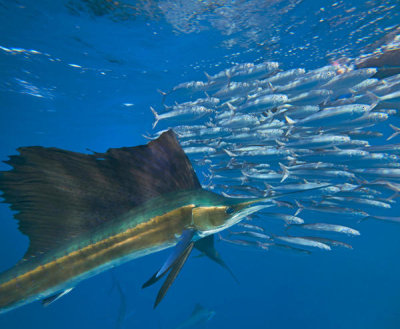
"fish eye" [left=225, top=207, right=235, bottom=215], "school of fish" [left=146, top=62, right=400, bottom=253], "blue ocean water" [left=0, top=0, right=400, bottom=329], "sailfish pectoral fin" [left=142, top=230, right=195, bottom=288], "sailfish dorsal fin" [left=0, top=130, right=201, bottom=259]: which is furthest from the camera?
"blue ocean water" [left=0, top=0, right=400, bottom=329]

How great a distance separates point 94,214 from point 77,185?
20cm

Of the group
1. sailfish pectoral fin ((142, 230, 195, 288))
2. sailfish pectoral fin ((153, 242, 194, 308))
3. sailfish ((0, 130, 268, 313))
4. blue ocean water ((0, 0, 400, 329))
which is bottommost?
sailfish pectoral fin ((153, 242, 194, 308))

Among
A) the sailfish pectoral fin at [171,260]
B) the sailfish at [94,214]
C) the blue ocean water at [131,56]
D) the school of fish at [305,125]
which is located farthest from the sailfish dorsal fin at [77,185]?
the blue ocean water at [131,56]

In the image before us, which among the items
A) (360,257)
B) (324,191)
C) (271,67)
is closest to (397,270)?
(360,257)

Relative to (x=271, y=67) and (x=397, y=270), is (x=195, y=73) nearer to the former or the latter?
(x=271, y=67)

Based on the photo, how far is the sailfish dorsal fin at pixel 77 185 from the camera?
1162 mm

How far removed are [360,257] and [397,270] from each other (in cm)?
623

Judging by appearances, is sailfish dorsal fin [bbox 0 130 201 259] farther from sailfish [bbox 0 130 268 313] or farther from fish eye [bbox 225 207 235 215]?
fish eye [bbox 225 207 235 215]

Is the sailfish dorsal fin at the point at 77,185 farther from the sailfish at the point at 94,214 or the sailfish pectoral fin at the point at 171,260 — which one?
the sailfish pectoral fin at the point at 171,260

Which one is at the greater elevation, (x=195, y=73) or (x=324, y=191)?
(x=195, y=73)

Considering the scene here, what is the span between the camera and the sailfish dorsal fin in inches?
45.8

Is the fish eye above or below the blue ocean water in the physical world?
below

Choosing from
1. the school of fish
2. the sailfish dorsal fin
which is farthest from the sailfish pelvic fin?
the school of fish

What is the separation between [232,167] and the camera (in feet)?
24.0
